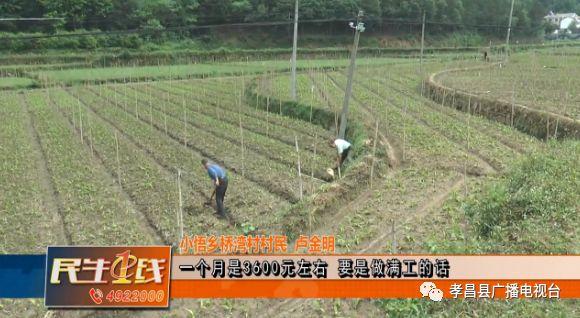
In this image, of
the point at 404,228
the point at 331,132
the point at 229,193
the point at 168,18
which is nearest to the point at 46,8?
the point at 168,18

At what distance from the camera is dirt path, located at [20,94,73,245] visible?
413 inches

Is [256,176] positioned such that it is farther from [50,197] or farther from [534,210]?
[534,210]

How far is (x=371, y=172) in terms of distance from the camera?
12734mm

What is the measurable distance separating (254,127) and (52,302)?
14.7 m

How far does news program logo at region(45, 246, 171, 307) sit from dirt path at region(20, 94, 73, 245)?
428cm

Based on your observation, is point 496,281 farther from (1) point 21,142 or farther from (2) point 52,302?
(1) point 21,142

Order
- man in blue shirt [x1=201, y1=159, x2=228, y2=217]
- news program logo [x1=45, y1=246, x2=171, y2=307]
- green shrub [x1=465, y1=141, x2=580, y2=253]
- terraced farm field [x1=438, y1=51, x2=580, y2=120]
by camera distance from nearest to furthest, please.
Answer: news program logo [x1=45, y1=246, x2=171, y2=307]
green shrub [x1=465, y1=141, x2=580, y2=253]
man in blue shirt [x1=201, y1=159, x2=228, y2=217]
terraced farm field [x1=438, y1=51, x2=580, y2=120]

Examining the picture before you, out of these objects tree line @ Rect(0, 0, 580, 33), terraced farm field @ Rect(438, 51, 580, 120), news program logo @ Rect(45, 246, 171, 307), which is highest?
tree line @ Rect(0, 0, 580, 33)

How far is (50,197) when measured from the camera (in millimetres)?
12672

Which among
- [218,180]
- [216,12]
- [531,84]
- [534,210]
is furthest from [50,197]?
[216,12]
